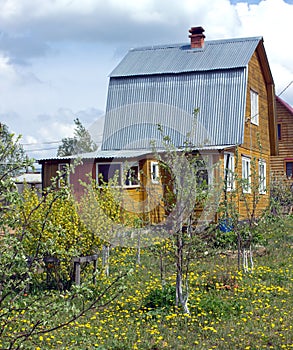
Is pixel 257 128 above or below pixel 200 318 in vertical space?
above

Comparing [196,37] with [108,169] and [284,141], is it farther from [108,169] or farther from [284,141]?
[284,141]

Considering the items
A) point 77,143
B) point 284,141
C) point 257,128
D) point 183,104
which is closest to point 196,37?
point 183,104

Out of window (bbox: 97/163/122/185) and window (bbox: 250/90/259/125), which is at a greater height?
window (bbox: 250/90/259/125)

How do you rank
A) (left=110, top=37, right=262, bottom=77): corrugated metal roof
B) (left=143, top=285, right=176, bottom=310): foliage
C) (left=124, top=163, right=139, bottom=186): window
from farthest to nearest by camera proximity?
(left=110, top=37, right=262, bottom=77): corrugated metal roof
(left=124, top=163, right=139, bottom=186): window
(left=143, top=285, right=176, bottom=310): foliage

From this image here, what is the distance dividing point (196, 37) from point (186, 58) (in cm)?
110

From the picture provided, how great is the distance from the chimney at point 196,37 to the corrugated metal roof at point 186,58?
0.72 feet

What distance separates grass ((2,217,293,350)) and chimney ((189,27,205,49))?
1417 cm

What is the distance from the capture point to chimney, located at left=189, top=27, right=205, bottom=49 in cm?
2347

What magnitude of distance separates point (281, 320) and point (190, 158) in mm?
2830

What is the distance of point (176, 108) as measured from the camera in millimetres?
22234

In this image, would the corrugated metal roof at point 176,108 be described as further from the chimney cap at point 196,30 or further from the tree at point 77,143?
the tree at point 77,143

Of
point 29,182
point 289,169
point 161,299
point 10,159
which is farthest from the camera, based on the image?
point 29,182

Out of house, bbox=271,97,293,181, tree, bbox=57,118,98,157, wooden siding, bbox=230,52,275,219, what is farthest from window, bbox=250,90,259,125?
tree, bbox=57,118,98,157

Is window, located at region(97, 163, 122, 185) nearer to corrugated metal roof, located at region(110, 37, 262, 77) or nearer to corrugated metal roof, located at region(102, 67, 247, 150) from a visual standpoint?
corrugated metal roof, located at region(102, 67, 247, 150)
